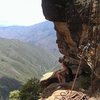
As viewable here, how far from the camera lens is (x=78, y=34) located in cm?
2736

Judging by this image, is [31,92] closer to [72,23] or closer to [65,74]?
[65,74]

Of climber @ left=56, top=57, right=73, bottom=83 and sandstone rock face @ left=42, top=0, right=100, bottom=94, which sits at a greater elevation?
sandstone rock face @ left=42, top=0, right=100, bottom=94

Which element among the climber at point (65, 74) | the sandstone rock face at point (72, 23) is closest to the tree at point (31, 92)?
the climber at point (65, 74)

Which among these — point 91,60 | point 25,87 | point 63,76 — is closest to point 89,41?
point 91,60

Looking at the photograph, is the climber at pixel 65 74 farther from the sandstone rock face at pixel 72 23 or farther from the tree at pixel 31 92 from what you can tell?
the tree at pixel 31 92

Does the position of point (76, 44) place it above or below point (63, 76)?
above

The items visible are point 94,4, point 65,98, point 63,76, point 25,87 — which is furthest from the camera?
point 25,87

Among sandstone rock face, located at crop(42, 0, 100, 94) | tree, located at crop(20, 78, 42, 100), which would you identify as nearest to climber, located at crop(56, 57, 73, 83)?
sandstone rock face, located at crop(42, 0, 100, 94)

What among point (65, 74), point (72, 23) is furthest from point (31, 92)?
point (72, 23)

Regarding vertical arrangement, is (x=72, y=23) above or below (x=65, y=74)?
above

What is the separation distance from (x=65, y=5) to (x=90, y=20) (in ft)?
9.82

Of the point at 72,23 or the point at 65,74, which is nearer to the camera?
the point at 72,23

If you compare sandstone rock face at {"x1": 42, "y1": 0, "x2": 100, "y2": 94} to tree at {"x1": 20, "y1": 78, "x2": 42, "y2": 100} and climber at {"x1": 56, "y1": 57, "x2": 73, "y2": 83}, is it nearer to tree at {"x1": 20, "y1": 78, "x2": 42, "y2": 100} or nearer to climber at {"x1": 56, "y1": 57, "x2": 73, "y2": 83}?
climber at {"x1": 56, "y1": 57, "x2": 73, "y2": 83}

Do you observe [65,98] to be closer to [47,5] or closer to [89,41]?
[89,41]
